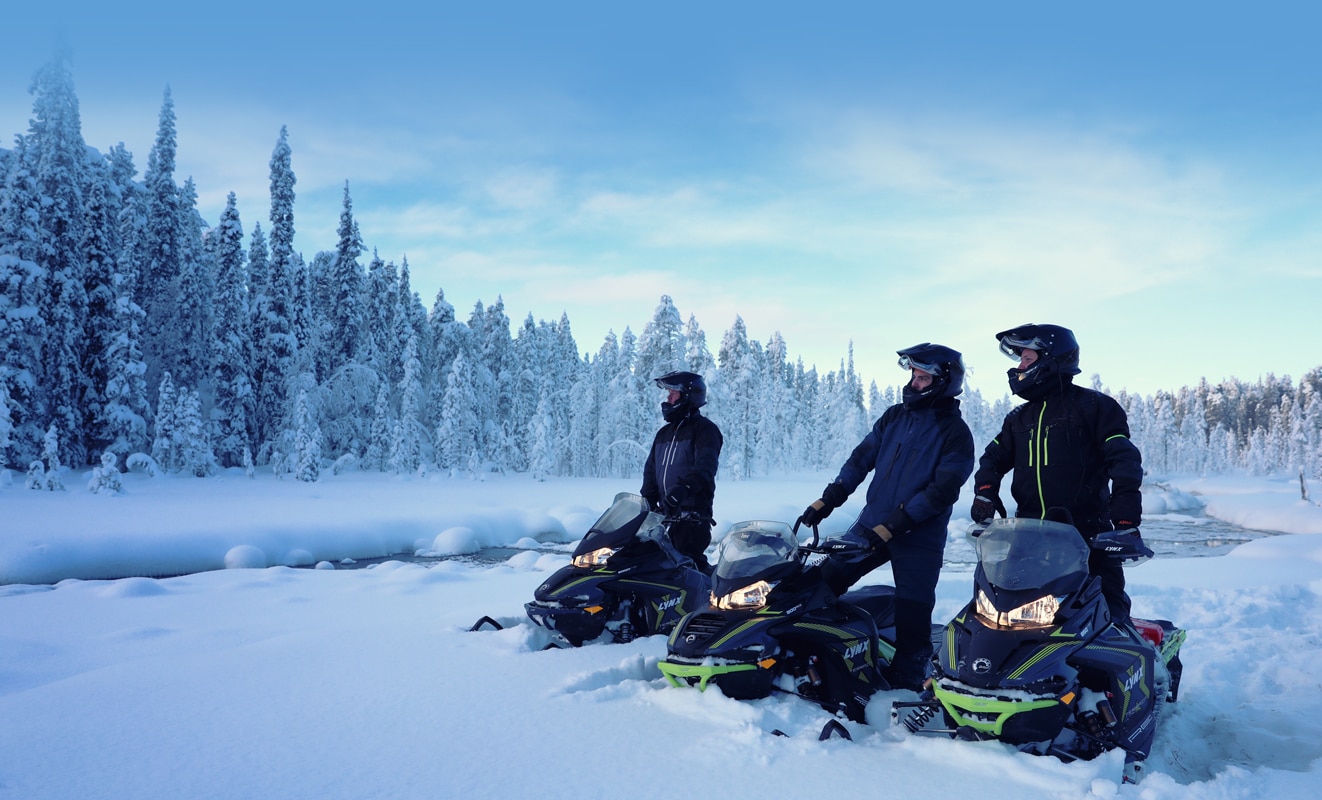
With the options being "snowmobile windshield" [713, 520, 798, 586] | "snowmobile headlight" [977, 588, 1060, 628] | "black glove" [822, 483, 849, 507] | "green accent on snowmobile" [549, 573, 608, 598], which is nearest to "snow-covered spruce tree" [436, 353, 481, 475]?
"green accent on snowmobile" [549, 573, 608, 598]

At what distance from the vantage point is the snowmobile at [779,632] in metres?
4.27

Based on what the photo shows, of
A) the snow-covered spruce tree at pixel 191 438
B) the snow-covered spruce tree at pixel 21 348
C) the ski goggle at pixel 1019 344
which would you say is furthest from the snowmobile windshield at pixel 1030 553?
the snow-covered spruce tree at pixel 191 438

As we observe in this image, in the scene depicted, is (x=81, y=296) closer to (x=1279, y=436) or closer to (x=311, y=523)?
(x=311, y=523)

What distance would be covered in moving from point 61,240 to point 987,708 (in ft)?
108

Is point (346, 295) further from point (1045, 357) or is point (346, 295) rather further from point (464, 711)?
point (1045, 357)

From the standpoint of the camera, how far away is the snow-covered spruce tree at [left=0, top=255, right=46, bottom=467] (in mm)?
23328

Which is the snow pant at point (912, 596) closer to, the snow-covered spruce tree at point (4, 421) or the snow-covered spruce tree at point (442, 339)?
the snow-covered spruce tree at point (4, 421)

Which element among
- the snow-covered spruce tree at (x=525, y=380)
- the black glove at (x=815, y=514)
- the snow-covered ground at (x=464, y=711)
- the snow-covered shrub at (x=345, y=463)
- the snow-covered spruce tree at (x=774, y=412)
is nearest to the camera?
the snow-covered ground at (x=464, y=711)

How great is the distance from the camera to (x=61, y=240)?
2614cm

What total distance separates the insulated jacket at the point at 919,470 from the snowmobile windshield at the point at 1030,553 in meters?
0.73

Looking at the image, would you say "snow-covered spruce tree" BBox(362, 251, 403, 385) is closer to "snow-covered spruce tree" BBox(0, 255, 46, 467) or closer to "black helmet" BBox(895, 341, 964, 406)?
"snow-covered spruce tree" BBox(0, 255, 46, 467)

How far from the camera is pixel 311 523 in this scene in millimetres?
18078

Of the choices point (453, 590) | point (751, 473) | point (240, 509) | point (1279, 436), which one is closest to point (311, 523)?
point (240, 509)

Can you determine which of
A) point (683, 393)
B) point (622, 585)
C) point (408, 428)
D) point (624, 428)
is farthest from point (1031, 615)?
point (624, 428)
